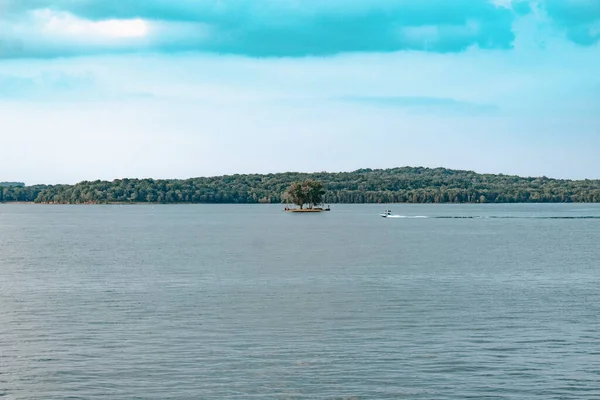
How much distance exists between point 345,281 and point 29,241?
74683mm

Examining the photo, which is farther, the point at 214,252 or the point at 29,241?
the point at 29,241

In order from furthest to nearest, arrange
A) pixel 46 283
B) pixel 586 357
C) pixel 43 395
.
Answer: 1. pixel 46 283
2. pixel 586 357
3. pixel 43 395

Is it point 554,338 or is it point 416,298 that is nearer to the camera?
point 554,338

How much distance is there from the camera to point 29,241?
123 meters

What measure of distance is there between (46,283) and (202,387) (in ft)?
118

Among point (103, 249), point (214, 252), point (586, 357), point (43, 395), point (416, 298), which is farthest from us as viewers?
point (103, 249)

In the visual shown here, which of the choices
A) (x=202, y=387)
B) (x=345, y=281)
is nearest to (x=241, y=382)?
(x=202, y=387)

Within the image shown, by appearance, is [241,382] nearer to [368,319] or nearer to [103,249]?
[368,319]

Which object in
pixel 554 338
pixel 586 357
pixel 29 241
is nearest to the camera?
pixel 586 357

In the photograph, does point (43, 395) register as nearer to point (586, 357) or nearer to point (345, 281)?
point (586, 357)

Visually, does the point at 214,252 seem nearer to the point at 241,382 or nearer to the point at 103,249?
the point at 103,249

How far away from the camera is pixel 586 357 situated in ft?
108

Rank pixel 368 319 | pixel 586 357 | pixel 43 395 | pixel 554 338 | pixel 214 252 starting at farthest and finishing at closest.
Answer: pixel 214 252, pixel 368 319, pixel 554 338, pixel 586 357, pixel 43 395

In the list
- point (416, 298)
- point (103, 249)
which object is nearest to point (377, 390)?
point (416, 298)
